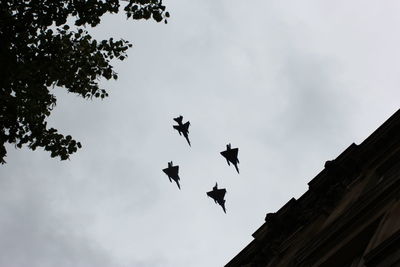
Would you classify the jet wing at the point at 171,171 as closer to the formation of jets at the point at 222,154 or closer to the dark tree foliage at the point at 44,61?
the formation of jets at the point at 222,154

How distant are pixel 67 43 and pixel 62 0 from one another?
1271mm

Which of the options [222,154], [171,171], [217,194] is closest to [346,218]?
[222,154]

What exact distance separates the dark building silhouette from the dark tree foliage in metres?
8.06

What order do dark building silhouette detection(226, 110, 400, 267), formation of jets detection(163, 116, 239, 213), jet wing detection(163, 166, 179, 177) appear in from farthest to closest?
jet wing detection(163, 166, 179, 177), formation of jets detection(163, 116, 239, 213), dark building silhouette detection(226, 110, 400, 267)

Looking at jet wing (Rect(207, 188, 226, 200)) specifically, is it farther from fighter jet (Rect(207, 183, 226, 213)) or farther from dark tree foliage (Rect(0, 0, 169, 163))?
dark tree foliage (Rect(0, 0, 169, 163))

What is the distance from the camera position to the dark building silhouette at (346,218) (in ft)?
45.8

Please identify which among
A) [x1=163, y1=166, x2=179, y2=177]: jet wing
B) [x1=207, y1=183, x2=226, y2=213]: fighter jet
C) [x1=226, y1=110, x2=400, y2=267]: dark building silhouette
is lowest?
[x1=226, y1=110, x2=400, y2=267]: dark building silhouette

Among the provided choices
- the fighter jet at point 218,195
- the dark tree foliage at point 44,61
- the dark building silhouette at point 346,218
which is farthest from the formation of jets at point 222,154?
the dark tree foliage at point 44,61

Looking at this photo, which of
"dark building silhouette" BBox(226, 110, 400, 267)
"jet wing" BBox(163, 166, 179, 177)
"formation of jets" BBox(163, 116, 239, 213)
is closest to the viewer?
"dark building silhouette" BBox(226, 110, 400, 267)

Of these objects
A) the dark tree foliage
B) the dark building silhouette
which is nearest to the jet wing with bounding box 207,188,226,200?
the dark building silhouette

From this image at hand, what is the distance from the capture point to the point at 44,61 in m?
17.2

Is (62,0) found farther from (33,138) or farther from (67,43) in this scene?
(33,138)

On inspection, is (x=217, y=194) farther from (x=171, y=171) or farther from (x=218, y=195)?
(x=171, y=171)

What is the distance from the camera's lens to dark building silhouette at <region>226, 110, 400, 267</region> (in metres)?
14.0
